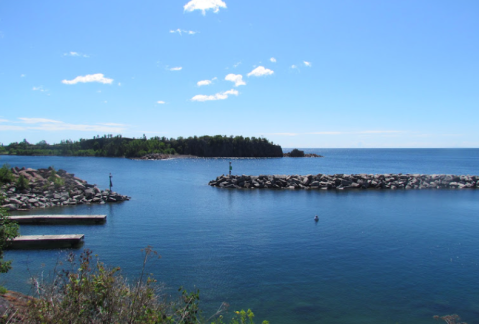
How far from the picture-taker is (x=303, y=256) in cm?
1623

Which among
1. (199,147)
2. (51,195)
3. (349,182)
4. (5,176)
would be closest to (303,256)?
(51,195)

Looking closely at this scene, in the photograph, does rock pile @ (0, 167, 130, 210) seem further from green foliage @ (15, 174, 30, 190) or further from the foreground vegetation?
the foreground vegetation

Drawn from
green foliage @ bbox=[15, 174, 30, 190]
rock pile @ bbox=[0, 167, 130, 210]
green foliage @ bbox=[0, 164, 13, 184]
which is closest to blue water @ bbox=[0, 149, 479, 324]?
rock pile @ bbox=[0, 167, 130, 210]

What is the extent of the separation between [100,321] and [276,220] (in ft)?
63.1

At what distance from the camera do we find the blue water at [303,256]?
38.6 feet

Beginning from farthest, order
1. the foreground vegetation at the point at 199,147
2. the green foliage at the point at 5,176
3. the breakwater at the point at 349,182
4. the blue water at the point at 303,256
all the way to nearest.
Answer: the foreground vegetation at the point at 199,147
the breakwater at the point at 349,182
the green foliage at the point at 5,176
the blue water at the point at 303,256

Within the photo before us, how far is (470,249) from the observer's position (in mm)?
17594

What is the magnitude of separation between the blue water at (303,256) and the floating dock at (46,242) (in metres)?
0.79

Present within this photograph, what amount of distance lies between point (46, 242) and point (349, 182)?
116ft

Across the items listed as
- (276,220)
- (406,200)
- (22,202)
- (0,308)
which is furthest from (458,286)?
(22,202)

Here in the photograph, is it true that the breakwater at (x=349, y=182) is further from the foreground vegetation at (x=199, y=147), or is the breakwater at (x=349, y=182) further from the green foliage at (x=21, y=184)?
the foreground vegetation at (x=199, y=147)

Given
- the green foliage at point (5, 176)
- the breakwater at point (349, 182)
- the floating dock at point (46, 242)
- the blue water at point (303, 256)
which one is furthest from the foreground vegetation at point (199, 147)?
the floating dock at point (46, 242)

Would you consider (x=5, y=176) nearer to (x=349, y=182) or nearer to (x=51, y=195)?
(x=51, y=195)

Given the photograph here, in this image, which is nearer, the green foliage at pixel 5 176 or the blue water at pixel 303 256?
the blue water at pixel 303 256
